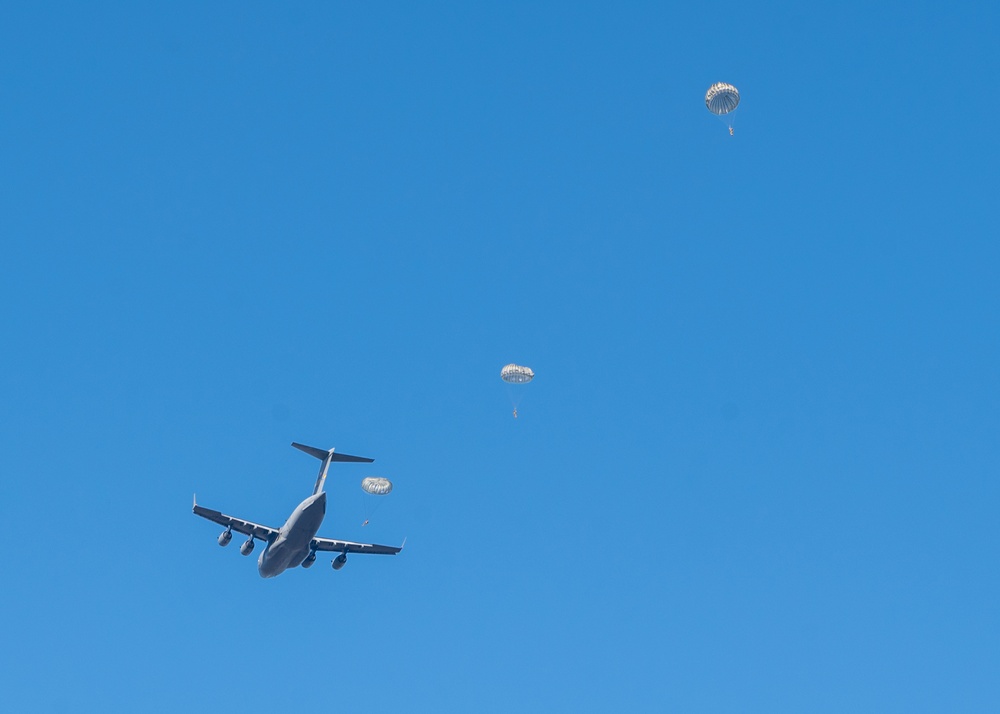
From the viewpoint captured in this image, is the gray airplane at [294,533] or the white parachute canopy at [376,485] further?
the white parachute canopy at [376,485]

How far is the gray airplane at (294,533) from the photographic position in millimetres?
96875

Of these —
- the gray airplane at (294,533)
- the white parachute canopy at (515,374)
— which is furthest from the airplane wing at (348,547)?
the white parachute canopy at (515,374)

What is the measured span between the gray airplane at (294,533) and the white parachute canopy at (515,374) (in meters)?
14.5

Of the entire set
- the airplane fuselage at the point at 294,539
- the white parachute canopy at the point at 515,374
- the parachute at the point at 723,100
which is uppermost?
the parachute at the point at 723,100

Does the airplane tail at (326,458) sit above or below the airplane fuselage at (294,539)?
above

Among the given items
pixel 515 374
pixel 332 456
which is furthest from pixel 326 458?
pixel 515 374

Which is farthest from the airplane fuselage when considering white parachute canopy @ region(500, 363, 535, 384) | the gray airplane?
white parachute canopy @ region(500, 363, 535, 384)

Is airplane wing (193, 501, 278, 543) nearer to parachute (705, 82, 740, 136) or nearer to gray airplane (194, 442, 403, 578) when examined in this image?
gray airplane (194, 442, 403, 578)

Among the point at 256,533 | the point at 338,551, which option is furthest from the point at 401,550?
the point at 256,533

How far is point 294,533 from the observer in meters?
98.9

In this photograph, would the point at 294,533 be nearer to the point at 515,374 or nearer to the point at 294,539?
the point at 294,539

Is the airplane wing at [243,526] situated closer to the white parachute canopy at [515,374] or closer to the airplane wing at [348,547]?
the airplane wing at [348,547]

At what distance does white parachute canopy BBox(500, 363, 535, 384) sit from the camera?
358 feet

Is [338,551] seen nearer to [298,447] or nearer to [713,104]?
[298,447]
